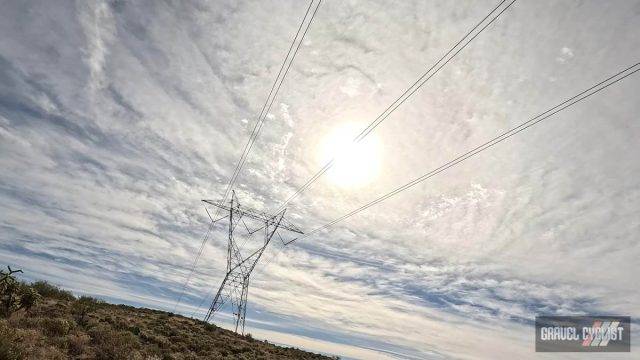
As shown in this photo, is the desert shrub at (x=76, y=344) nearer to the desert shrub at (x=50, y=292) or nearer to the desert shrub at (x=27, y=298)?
the desert shrub at (x=27, y=298)

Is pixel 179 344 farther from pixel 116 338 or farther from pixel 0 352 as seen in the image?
pixel 0 352

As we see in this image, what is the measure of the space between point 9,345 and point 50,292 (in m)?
21.9

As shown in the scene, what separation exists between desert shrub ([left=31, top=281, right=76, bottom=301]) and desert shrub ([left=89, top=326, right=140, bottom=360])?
11903 mm

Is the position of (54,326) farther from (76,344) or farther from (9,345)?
(9,345)

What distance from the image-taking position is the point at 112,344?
22406 millimetres

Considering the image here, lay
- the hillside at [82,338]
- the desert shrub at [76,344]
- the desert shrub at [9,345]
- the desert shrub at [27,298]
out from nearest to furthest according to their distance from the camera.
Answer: the desert shrub at [9,345] → the hillside at [82,338] → the desert shrub at [76,344] → the desert shrub at [27,298]

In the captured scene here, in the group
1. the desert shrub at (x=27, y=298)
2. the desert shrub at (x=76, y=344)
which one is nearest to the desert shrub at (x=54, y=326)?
the desert shrub at (x=76, y=344)

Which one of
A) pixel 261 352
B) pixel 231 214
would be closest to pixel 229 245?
pixel 231 214

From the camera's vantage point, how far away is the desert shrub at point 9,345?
15083mm

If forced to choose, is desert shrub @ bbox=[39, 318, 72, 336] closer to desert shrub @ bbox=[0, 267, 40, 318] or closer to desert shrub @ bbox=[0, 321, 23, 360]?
desert shrub @ bbox=[0, 267, 40, 318]

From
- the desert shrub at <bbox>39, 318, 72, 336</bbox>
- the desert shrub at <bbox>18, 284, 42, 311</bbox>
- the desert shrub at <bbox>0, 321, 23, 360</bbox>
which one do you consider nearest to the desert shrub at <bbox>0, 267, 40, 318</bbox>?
the desert shrub at <bbox>18, 284, 42, 311</bbox>

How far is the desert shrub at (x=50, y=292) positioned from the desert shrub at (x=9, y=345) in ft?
60.2

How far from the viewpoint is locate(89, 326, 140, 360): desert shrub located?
21.1 metres

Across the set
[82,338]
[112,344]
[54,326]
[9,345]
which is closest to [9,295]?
[54,326]
